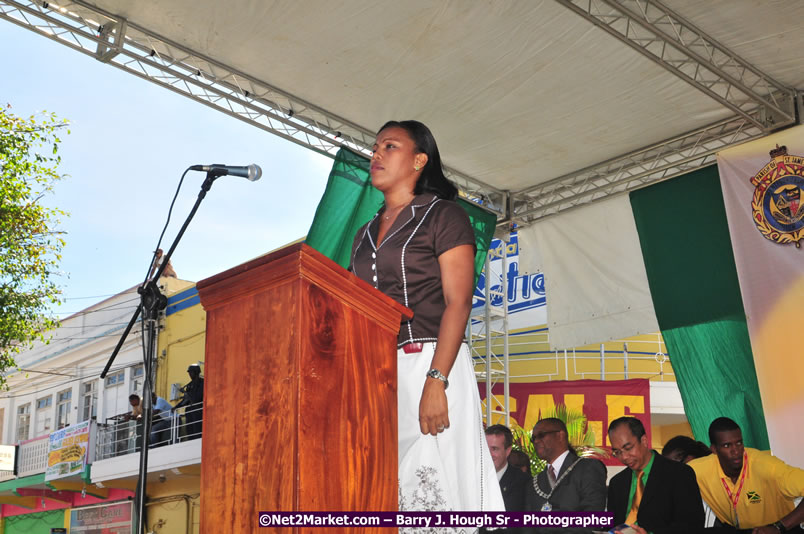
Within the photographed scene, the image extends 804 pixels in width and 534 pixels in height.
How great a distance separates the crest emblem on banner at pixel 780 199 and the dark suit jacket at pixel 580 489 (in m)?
2.65

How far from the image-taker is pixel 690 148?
716 cm

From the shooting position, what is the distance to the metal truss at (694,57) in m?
5.66

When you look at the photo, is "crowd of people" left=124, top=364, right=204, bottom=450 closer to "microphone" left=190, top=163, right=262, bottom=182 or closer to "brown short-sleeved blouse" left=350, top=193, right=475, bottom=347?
"microphone" left=190, top=163, right=262, bottom=182

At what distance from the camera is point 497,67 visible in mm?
Result: 6230

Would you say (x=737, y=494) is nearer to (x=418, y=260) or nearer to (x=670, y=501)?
(x=670, y=501)

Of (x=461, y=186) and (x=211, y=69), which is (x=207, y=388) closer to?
(x=211, y=69)

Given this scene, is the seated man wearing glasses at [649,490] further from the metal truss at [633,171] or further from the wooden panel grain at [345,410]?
the wooden panel grain at [345,410]

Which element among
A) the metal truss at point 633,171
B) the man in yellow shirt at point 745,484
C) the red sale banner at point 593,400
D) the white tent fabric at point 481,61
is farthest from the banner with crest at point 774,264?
the red sale banner at point 593,400

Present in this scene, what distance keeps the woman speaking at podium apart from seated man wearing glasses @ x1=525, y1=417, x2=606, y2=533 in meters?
3.02

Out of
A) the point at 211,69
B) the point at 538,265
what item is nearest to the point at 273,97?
the point at 211,69

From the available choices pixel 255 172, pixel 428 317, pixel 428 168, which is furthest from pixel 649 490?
pixel 428 317

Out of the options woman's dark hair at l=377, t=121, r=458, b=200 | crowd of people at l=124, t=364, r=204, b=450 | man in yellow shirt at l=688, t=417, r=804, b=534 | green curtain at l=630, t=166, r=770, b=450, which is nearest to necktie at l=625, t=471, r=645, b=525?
man in yellow shirt at l=688, t=417, r=804, b=534

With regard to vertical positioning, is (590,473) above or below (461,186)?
below

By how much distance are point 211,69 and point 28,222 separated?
5.99 metres
